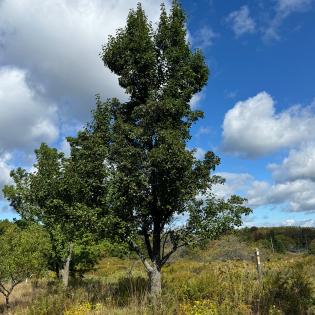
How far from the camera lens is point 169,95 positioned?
973 centimetres

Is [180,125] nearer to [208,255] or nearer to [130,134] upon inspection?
[130,134]

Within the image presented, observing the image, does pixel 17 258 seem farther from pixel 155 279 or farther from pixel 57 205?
pixel 155 279

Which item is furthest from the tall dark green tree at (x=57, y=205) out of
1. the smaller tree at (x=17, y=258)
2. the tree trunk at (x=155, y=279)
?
the tree trunk at (x=155, y=279)

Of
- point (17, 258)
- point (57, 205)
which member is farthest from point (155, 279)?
point (17, 258)

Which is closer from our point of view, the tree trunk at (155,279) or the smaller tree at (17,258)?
the tree trunk at (155,279)

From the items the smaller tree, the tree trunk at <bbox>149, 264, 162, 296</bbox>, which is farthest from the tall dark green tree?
the tree trunk at <bbox>149, 264, 162, 296</bbox>

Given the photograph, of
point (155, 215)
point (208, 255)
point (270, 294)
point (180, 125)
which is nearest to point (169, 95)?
point (180, 125)

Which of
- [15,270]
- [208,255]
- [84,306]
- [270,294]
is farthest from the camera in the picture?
[208,255]

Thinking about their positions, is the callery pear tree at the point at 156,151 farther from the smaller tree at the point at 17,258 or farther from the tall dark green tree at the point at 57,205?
the smaller tree at the point at 17,258

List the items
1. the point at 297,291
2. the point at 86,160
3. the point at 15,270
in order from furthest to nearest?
the point at 15,270
the point at 86,160
the point at 297,291

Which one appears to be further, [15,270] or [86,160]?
[15,270]

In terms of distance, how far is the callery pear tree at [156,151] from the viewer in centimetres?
816

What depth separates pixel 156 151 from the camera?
7875mm

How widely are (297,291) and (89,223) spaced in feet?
22.5
